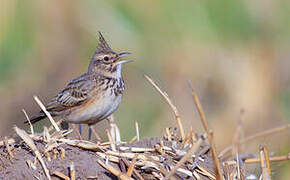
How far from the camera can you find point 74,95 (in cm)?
741

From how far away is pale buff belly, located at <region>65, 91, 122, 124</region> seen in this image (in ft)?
23.3

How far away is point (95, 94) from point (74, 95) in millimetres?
282

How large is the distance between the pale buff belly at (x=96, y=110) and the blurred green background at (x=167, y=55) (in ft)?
9.58

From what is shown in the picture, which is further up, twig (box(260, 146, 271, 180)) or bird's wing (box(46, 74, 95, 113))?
bird's wing (box(46, 74, 95, 113))

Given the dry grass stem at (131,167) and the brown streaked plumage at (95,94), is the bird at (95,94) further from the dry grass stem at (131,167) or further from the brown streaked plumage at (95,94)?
the dry grass stem at (131,167)

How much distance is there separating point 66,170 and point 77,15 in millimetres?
6768

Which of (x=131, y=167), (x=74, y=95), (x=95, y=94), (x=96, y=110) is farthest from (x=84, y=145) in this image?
(x=74, y=95)

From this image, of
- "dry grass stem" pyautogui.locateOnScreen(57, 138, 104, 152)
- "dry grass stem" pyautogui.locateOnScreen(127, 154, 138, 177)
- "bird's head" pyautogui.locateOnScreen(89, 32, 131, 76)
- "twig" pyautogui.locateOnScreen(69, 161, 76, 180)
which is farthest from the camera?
"bird's head" pyautogui.locateOnScreen(89, 32, 131, 76)

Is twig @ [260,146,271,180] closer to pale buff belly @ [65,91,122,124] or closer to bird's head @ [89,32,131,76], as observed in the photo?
pale buff belly @ [65,91,122,124]

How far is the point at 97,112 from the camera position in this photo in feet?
23.4

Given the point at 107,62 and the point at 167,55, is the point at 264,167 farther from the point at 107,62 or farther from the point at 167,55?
the point at 167,55

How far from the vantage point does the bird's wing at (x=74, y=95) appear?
24.1ft

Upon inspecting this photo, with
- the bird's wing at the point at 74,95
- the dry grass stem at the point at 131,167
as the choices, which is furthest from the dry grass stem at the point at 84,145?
the bird's wing at the point at 74,95

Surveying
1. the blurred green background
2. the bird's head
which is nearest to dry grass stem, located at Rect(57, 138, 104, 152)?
the bird's head
